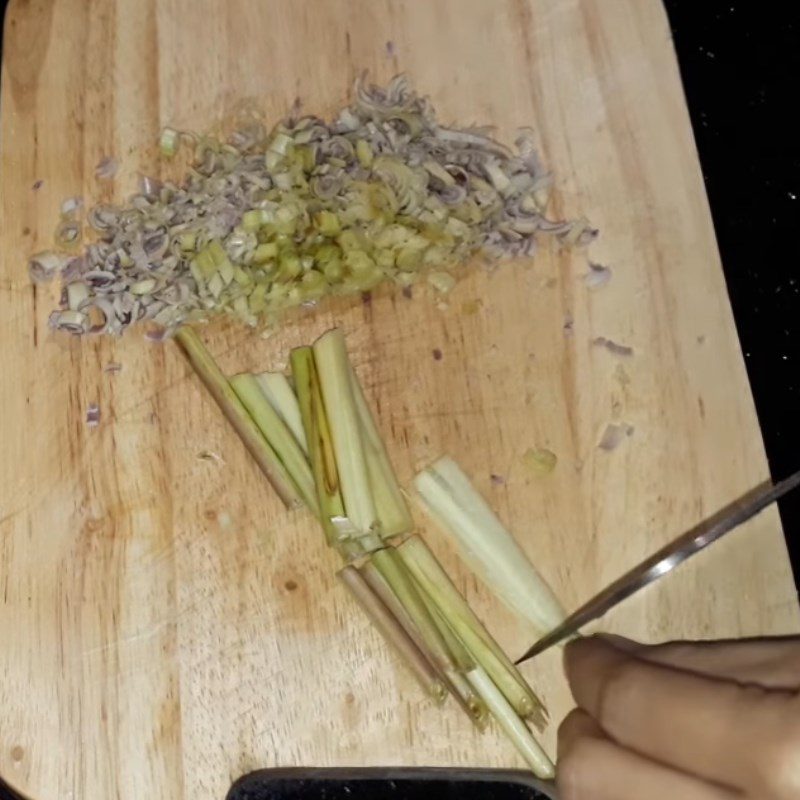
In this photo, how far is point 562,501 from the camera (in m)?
1.20

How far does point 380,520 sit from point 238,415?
216 millimetres

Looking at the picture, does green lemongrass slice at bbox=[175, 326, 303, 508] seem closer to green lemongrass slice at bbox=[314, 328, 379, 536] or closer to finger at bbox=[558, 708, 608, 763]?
green lemongrass slice at bbox=[314, 328, 379, 536]

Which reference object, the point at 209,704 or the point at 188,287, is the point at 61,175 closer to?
the point at 188,287

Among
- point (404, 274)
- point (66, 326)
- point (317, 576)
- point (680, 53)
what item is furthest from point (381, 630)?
point (680, 53)

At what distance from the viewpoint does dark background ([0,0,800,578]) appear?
1.40 metres

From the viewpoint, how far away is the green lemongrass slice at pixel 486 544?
3.80ft

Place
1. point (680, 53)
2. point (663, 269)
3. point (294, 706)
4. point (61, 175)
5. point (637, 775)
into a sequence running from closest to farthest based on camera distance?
point (637, 775) → point (294, 706) → point (663, 269) → point (61, 175) → point (680, 53)

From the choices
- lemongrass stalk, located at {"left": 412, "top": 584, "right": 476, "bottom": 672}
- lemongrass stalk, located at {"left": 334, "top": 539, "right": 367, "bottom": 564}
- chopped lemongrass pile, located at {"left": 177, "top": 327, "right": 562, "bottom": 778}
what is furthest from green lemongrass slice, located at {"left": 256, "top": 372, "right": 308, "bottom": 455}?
lemongrass stalk, located at {"left": 412, "top": 584, "right": 476, "bottom": 672}

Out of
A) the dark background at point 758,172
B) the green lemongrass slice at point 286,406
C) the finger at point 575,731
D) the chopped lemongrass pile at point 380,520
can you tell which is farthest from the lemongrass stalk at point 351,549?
the dark background at point 758,172

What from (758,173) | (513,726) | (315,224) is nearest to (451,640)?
(513,726)

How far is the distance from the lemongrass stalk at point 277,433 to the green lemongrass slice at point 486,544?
0.13 m

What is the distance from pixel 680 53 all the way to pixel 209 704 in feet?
3.86

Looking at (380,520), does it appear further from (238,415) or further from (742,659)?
(742,659)

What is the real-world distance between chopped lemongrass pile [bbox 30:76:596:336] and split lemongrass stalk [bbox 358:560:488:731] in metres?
0.36
